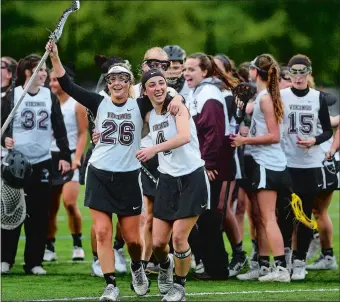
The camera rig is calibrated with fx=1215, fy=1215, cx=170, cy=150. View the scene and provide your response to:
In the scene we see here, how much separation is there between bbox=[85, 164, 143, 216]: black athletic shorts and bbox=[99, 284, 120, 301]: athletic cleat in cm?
66

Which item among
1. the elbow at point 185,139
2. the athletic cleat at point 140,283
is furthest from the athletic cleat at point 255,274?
the elbow at point 185,139

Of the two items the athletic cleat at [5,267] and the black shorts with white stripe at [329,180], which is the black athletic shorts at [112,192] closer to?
the athletic cleat at [5,267]

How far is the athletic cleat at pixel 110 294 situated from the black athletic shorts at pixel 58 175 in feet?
13.0

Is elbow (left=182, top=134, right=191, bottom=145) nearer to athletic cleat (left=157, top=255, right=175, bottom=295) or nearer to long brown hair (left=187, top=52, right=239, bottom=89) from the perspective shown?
athletic cleat (left=157, top=255, right=175, bottom=295)

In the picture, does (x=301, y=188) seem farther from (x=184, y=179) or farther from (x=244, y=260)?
(x=184, y=179)

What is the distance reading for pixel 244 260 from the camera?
12930 mm

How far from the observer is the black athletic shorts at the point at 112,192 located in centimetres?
1048

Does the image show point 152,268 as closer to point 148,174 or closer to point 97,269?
point 97,269

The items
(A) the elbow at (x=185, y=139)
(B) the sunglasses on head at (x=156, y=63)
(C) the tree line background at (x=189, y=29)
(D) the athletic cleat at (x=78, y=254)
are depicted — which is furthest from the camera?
(C) the tree line background at (x=189, y=29)

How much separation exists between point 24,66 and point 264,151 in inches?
111

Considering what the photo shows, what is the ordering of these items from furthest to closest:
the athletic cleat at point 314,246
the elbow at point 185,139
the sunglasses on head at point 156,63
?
the athletic cleat at point 314,246
the sunglasses on head at point 156,63
the elbow at point 185,139

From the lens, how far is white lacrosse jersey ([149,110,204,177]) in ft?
33.9

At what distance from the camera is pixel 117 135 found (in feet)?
34.6

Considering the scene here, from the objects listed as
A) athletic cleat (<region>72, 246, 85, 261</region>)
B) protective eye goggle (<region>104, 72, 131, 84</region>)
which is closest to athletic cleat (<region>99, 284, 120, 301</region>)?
protective eye goggle (<region>104, 72, 131, 84</region>)
